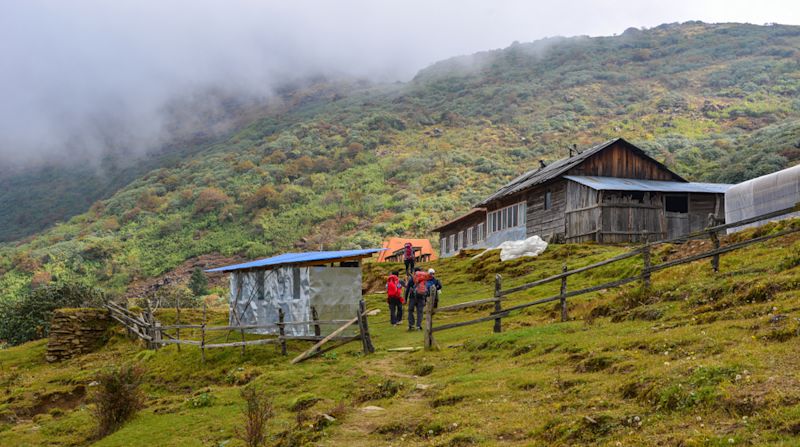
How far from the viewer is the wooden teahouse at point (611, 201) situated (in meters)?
34.5

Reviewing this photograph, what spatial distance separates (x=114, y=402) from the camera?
14.0 meters

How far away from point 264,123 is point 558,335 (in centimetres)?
13096

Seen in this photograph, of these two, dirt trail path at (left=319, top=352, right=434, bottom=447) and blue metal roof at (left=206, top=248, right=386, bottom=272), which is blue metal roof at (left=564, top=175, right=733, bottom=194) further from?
dirt trail path at (left=319, top=352, right=434, bottom=447)

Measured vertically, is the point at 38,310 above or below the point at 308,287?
below

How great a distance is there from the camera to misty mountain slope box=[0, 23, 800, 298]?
245 ft

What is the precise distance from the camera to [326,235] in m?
75.9

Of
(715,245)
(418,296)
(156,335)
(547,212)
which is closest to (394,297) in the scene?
(418,296)

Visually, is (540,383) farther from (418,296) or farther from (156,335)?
(156,335)

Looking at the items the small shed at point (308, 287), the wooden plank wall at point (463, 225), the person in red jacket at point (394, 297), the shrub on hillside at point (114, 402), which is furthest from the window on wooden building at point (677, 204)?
the shrub on hillside at point (114, 402)

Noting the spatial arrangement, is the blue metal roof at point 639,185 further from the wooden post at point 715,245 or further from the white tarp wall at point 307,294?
the wooden post at point 715,245

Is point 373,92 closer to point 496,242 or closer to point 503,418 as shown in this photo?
point 496,242

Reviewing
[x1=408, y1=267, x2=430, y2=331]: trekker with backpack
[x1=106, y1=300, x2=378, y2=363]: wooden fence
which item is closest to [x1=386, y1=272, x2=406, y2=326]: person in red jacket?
[x1=408, y1=267, x2=430, y2=331]: trekker with backpack

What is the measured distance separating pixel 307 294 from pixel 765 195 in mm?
16620

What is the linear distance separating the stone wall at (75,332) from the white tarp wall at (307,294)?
9803 mm
